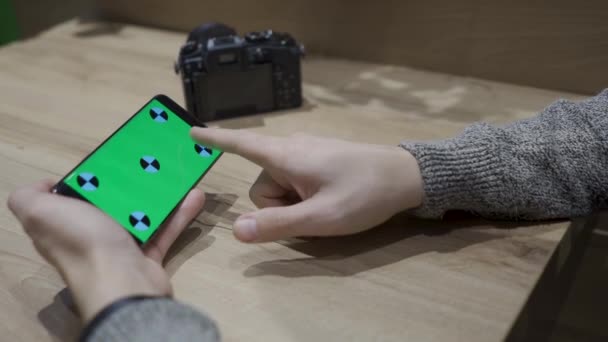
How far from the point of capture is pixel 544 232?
0.55 metres

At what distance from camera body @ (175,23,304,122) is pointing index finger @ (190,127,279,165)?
0.23 metres

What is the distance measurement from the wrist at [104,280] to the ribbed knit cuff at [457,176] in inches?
10.0

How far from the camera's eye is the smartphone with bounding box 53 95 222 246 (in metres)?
0.50

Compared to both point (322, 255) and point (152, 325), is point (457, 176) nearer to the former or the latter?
point (322, 255)

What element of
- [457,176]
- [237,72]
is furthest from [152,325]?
[237,72]

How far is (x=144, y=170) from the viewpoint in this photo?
0.54 metres

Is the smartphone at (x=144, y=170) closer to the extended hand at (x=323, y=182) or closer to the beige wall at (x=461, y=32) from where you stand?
the extended hand at (x=323, y=182)

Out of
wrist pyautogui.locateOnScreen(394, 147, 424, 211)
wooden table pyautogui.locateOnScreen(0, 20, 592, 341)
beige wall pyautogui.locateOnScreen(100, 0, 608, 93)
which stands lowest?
wooden table pyautogui.locateOnScreen(0, 20, 592, 341)

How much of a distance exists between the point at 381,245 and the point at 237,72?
12.7 inches

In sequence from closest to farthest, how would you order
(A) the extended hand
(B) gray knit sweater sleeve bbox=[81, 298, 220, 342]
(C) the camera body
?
(B) gray knit sweater sleeve bbox=[81, 298, 220, 342]
(A) the extended hand
(C) the camera body

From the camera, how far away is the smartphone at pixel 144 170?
1.65 ft

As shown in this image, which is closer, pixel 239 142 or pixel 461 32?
pixel 239 142

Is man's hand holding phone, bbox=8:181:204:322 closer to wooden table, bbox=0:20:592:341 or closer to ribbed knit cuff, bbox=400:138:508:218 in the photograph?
wooden table, bbox=0:20:592:341

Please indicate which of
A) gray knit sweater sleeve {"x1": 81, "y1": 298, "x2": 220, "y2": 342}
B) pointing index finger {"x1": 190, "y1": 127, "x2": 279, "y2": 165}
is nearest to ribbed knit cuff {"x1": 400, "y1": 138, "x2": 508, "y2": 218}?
pointing index finger {"x1": 190, "y1": 127, "x2": 279, "y2": 165}
